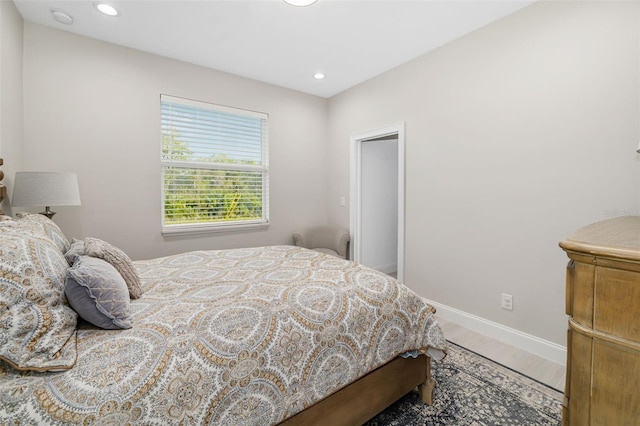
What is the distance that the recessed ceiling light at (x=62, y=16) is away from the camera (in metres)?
2.29

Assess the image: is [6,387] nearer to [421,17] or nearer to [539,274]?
[539,274]

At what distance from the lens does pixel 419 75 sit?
3004 mm

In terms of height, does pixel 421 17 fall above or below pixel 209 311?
above

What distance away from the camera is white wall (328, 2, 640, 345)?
189 cm

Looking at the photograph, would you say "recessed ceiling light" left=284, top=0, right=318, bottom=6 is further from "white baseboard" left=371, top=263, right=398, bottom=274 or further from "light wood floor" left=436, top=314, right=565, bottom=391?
"white baseboard" left=371, top=263, right=398, bottom=274

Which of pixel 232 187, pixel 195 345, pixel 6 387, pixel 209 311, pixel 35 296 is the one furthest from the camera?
pixel 232 187

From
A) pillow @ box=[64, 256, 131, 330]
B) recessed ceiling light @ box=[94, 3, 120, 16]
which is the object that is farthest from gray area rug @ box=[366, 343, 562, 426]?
recessed ceiling light @ box=[94, 3, 120, 16]

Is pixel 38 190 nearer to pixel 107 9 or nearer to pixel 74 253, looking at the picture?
pixel 74 253

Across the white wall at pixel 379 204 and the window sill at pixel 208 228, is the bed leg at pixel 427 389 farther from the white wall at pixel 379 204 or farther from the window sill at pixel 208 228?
the window sill at pixel 208 228

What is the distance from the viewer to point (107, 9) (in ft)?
7.41

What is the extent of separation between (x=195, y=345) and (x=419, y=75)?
3.09 meters

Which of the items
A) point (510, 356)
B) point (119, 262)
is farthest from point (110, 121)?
point (510, 356)

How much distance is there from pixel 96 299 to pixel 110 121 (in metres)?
2.37

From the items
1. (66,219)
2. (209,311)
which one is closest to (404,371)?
(209,311)
